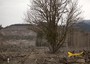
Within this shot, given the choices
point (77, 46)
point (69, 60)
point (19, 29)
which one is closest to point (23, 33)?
point (19, 29)

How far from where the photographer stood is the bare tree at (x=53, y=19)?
2416cm

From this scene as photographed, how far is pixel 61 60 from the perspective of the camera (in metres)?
18.3

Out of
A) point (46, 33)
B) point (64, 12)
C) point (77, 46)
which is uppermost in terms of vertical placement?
point (64, 12)

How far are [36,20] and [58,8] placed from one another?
8.45 feet

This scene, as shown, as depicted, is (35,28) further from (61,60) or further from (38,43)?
(38,43)

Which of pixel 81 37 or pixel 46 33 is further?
pixel 81 37

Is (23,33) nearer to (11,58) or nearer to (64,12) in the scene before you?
(64,12)

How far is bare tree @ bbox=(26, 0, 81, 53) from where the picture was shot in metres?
24.2

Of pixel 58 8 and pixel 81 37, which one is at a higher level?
pixel 58 8

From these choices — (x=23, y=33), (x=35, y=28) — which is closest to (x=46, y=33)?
(x=35, y=28)

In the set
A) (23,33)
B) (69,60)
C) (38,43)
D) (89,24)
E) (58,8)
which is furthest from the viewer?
(89,24)

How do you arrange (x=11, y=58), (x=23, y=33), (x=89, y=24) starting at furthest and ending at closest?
(x=89, y=24) → (x=23, y=33) → (x=11, y=58)

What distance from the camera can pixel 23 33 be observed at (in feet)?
135

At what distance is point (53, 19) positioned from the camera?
24109 millimetres
